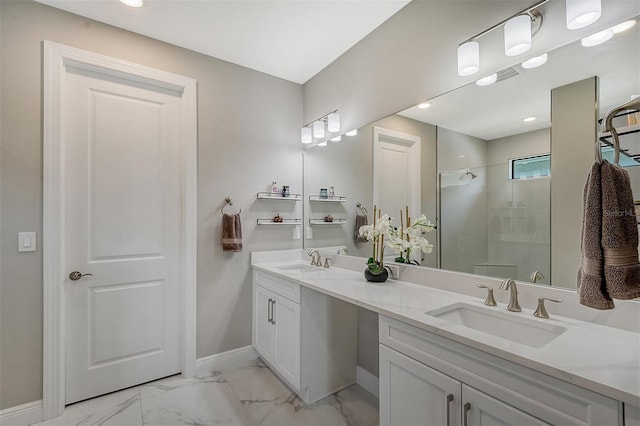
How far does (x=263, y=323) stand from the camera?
237 cm

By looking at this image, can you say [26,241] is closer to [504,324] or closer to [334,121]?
[334,121]

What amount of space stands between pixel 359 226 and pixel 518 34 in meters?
1.45

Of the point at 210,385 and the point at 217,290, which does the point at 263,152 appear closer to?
the point at 217,290

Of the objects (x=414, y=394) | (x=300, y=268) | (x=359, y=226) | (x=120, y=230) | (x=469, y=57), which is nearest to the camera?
(x=414, y=394)

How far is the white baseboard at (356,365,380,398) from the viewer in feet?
6.70

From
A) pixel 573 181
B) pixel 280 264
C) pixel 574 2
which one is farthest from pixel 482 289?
pixel 280 264

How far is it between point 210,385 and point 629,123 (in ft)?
9.17

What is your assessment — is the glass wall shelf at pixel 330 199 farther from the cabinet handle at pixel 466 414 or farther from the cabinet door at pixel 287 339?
the cabinet handle at pixel 466 414

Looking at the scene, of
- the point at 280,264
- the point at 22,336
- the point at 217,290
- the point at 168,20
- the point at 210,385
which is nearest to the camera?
the point at 22,336

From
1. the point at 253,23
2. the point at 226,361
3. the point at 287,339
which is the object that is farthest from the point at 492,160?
the point at 226,361

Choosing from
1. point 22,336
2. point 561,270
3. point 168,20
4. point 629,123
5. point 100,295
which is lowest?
point 22,336

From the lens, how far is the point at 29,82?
5.87 ft

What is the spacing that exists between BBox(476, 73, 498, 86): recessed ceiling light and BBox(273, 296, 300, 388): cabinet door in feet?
5.54

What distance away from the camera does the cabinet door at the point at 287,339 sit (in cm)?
192
